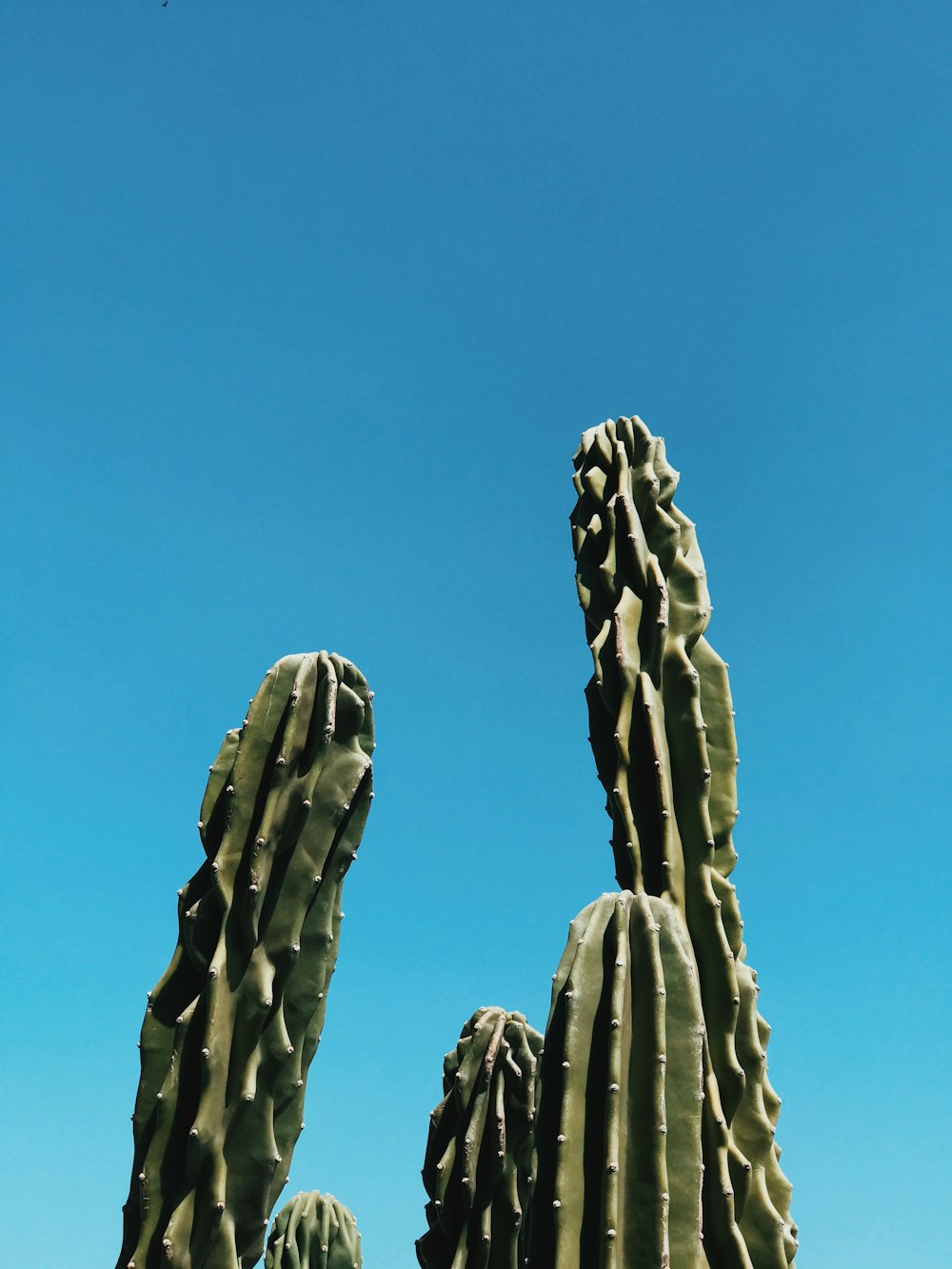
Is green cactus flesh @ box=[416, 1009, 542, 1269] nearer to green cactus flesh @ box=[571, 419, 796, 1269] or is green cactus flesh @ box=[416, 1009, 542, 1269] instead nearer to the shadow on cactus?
the shadow on cactus

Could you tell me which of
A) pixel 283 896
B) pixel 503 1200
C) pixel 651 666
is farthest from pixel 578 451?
pixel 503 1200

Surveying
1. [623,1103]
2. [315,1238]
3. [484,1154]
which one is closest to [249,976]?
[623,1103]

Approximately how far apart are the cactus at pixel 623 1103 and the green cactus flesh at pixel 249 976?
108 centimetres

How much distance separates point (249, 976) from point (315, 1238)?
4189 mm

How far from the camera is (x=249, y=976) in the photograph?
12.6 ft

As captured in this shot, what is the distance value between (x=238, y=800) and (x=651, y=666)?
5.36 ft

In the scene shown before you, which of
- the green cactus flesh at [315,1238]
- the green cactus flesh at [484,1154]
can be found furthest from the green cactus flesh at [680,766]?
the green cactus flesh at [315,1238]

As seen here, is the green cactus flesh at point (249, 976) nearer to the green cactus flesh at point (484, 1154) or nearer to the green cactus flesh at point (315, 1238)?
the green cactus flesh at point (484, 1154)

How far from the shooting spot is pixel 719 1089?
154 inches

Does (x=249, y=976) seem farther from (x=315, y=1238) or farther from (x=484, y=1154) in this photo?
(x=315, y=1238)

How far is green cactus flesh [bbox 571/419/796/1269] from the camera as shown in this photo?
3.78 metres

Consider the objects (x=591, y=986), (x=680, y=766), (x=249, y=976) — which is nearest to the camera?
(x=591, y=986)

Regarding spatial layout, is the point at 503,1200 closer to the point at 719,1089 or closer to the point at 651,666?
the point at 719,1089

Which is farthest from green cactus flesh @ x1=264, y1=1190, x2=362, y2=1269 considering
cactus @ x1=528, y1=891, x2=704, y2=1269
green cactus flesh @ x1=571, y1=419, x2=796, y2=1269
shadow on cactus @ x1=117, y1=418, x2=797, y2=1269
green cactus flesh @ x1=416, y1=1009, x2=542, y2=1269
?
cactus @ x1=528, y1=891, x2=704, y2=1269
